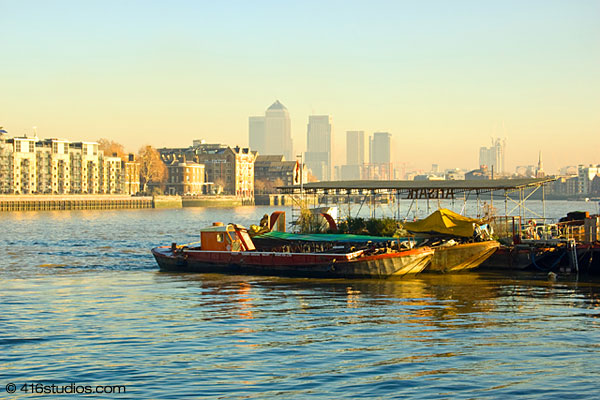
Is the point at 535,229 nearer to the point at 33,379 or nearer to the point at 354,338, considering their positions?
the point at 354,338

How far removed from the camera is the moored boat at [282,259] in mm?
43938

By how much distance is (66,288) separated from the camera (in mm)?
42094

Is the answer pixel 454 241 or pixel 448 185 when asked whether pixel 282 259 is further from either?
pixel 448 185

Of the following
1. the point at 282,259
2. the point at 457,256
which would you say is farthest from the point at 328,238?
the point at 457,256

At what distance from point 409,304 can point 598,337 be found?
31.4 feet

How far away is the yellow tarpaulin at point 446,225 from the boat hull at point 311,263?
4821 mm

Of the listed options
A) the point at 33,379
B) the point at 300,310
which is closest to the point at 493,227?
the point at 300,310

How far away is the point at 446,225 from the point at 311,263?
10.2m

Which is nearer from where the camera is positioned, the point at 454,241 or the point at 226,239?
the point at 454,241

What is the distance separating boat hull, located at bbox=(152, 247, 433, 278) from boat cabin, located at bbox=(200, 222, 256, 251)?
792 mm

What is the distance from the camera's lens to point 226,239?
163ft

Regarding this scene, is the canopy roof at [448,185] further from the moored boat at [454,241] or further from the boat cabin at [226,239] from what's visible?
the boat cabin at [226,239]

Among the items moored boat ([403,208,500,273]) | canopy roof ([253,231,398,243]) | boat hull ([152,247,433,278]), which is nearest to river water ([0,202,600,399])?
boat hull ([152,247,433,278])

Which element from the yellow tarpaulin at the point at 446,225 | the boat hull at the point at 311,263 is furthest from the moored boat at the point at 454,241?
the boat hull at the point at 311,263
